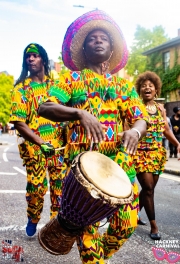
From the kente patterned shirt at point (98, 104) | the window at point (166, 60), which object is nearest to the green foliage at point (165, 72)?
the window at point (166, 60)

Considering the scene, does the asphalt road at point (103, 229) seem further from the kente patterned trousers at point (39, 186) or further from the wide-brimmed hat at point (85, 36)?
the wide-brimmed hat at point (85, 36)

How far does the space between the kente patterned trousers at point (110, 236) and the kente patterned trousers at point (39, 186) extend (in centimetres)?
114

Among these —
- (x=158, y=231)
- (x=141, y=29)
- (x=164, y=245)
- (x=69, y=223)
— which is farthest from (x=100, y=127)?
(x=141, y=29)

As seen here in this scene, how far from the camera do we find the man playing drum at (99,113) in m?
2.35

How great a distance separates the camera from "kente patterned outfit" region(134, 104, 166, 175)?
14.1 ft

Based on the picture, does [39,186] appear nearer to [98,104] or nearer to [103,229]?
[103,229]

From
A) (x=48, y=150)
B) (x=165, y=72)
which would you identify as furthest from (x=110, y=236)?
(x=165, y=72)

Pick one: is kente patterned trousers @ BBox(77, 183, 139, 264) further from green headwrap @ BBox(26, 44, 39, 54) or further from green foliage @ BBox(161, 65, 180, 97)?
green foliage @ BBox(161, 65, 180, 97)

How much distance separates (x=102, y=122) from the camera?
2451 mm

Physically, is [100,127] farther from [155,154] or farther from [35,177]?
[155,154]

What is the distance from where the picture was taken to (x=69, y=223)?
89.7 inches

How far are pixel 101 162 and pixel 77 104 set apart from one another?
0.46 metres

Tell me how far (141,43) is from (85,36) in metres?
38.6

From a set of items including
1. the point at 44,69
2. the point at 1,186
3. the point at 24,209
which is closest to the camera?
the point at 44,69
